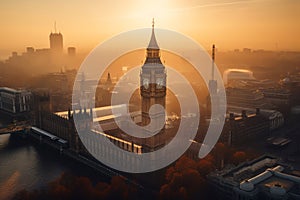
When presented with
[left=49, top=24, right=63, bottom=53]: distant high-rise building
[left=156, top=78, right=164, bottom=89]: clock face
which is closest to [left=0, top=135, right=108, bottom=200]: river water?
[left=156, top=78, right=164, bottom=89]: clock face

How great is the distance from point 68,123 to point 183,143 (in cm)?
969

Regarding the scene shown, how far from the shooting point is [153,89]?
17.4m

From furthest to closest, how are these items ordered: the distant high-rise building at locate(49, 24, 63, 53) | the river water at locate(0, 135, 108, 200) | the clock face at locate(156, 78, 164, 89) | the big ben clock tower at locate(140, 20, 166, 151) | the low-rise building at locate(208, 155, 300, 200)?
the distant high-rise building at locate(49, 24, 63, 53), the clock face at locate(156, 78, 164, 89), the big ben clock tower at locate(140, 20, 166, 151), the river water at locate(0, 135, 108, 200), the low-rise building at locate(208, 155, 300, 200)

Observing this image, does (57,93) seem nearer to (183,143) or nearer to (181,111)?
(181,111)

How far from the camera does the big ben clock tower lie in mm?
17375

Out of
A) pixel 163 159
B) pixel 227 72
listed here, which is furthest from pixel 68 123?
pixel 227 72

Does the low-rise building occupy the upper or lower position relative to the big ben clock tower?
lower

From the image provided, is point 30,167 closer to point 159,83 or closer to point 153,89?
point 153,89

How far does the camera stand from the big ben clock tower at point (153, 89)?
17.4 m

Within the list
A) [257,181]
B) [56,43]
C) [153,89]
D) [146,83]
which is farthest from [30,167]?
[56,43]

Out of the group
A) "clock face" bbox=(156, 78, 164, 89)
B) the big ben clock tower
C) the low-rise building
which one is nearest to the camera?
the low-rise building

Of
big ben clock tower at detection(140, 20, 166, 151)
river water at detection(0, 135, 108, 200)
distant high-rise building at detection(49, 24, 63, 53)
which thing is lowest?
river water at detection(0, 135, 108, 200)

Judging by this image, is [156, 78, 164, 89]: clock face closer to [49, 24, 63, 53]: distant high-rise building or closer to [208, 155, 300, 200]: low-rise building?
[208, 155, 300, 200]: low-rise building

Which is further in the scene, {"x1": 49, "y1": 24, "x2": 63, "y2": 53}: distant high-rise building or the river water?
{"x1": 49, "y1": 24, "x2": 63, "y2": 53}: distant high-rise building
